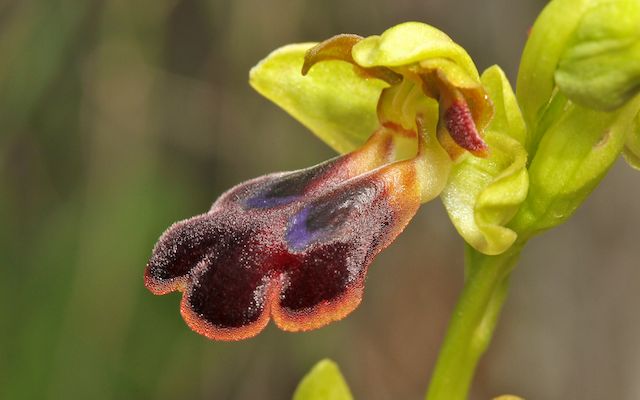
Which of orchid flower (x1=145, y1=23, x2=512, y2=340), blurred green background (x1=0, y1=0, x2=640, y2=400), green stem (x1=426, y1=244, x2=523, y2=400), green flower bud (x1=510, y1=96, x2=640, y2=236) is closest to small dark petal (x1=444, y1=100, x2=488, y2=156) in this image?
orchid flower (x1=145, y1=23, x2=512, y2=340)

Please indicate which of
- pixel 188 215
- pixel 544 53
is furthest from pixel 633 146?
pixel 188 215

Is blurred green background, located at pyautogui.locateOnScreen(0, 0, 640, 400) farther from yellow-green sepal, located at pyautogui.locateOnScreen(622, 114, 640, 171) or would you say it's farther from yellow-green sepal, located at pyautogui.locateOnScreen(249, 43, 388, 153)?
yellow-green sepal, located at pyautogui.locateOnScreen(622, 114, 640, 171)

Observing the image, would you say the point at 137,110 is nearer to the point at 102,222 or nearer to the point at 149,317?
the point at 102,222

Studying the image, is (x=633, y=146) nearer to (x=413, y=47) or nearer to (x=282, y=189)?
(x=413, y=47)

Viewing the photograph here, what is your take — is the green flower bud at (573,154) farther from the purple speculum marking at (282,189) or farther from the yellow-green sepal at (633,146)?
the purple speculum marking at (282,189)

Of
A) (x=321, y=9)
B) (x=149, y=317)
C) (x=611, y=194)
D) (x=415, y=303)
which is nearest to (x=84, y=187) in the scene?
(x=149, y=317)

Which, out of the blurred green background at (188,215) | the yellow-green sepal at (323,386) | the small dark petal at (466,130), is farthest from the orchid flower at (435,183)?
the blurred green background at (188,215)
